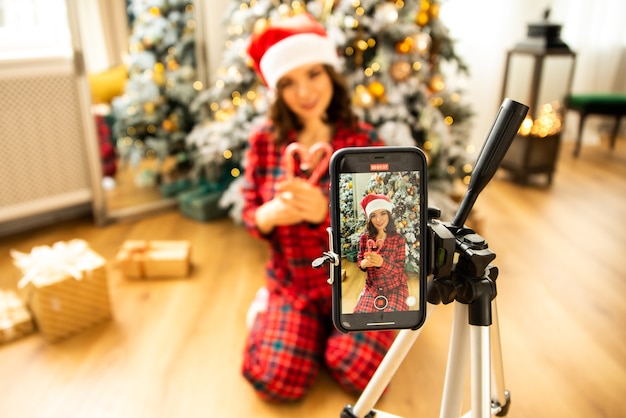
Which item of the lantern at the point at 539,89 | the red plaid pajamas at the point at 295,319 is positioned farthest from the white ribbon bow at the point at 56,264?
the lantern at the point at 539,89

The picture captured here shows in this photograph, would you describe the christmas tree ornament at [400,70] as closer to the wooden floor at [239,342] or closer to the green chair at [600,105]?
the wooden floor at [239,342]

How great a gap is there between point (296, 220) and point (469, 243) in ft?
2.27

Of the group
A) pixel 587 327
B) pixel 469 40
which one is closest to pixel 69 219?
pixel 587 327

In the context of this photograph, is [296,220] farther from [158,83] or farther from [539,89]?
[539,89]

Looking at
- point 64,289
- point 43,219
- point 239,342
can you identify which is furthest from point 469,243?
point 43,219

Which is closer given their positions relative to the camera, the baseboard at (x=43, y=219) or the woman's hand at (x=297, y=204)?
the woman's hand at (x=297, y=204)

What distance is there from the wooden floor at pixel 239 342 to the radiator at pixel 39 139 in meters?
0.17

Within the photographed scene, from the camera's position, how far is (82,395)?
138 cm

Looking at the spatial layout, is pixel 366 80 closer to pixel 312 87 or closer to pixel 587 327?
pixel 312 87

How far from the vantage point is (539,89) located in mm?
2746

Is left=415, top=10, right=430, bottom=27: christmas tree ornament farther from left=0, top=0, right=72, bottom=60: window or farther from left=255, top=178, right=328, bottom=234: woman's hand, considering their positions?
left=0, top=0, right=72, bottom=60: window

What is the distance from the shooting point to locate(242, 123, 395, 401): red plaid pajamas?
135 centimetres

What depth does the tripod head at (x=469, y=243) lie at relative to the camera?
1.95 ft

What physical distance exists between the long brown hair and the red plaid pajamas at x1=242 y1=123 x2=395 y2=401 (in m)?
0.03
